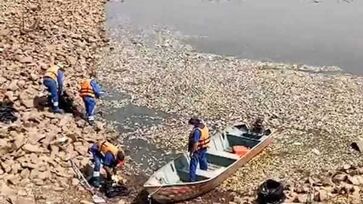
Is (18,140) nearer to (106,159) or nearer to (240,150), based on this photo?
(106,159)

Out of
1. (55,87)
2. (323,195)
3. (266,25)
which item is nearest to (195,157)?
(323,195)

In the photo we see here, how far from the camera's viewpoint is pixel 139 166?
19.9 meters

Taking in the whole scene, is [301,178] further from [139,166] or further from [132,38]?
[132,38]

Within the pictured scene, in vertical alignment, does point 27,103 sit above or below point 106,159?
above

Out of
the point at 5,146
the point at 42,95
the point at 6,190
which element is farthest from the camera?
the point at 42,95

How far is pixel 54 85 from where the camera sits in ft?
68.4

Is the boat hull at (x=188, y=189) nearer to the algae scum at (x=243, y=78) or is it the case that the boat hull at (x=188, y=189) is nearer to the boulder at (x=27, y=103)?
the algae scum at (x=243, y=78)

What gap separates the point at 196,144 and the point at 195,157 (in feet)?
1.41

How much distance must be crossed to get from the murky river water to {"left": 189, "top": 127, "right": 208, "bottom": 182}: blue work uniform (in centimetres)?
1445

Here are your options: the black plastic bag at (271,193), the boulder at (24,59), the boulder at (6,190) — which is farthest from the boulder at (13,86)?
the black plastic bag at (271,193)

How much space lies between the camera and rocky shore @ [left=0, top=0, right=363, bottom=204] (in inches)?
676

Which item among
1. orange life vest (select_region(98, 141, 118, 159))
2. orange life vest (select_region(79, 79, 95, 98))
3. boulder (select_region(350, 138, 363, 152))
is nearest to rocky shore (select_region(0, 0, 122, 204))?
orange life vest (select_region(79, 79, 95, 98))

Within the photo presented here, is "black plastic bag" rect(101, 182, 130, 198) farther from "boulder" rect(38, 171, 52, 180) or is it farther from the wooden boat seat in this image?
the wooden boat seat

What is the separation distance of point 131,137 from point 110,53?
9885mm
